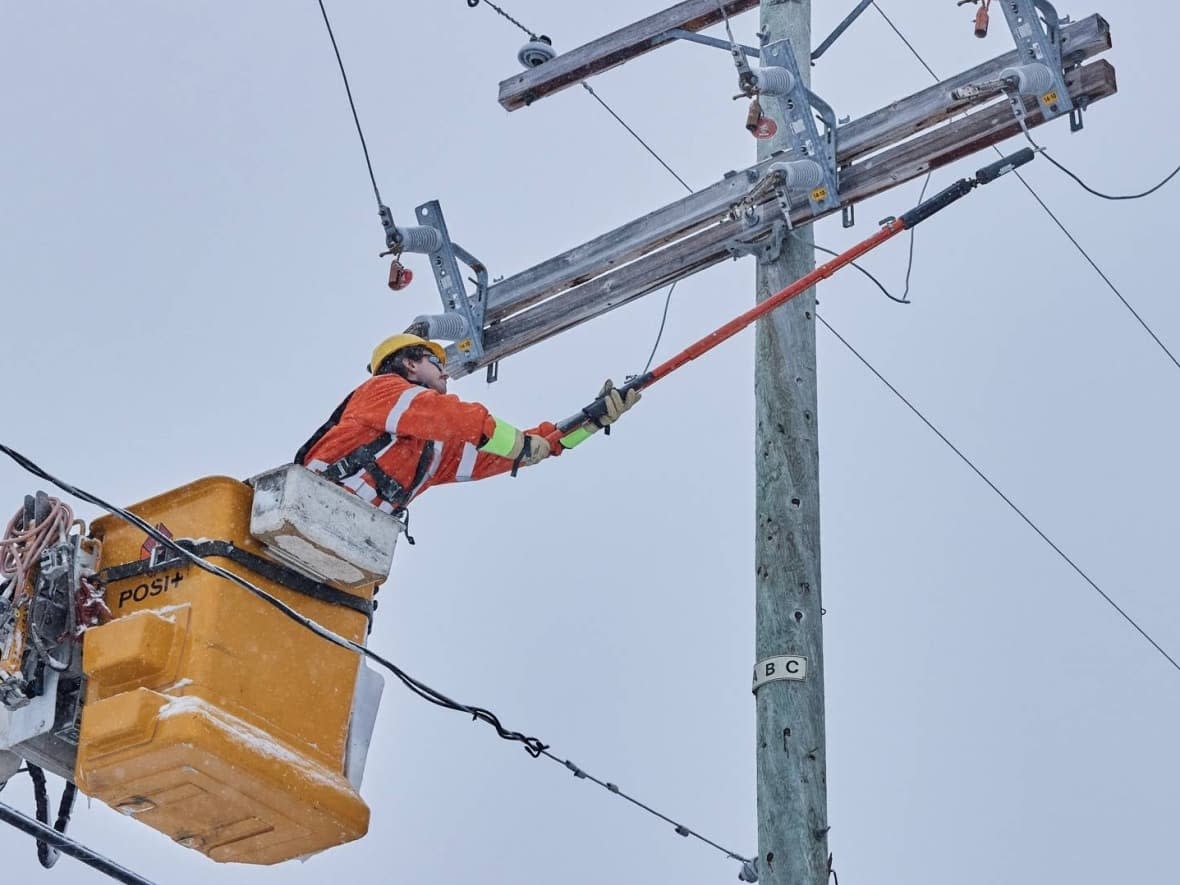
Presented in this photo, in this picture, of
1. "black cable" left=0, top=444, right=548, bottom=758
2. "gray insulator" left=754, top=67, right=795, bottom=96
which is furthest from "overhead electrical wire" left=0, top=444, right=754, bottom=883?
"gray insulator" left=754, top=67, right=795, bottom=96

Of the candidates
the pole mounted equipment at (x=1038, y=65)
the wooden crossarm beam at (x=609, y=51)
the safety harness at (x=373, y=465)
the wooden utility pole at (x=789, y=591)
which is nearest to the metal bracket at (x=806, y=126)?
the wooden utility pole at (x=789, y=591)

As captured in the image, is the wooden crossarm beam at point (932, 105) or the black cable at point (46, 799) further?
the wooden crossarm beam at point (932, 105)

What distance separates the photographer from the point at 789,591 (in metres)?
8.48

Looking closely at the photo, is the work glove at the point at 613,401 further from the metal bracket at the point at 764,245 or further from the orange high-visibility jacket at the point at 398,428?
the metal bracket at the point at 764,245

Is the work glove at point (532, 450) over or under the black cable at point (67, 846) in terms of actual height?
over

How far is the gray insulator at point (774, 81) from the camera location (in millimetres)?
9488

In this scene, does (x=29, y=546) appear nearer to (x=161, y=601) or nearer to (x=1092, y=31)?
(x=161, y=601)

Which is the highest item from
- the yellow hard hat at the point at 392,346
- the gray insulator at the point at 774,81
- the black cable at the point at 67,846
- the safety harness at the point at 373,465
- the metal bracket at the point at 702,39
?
the metal bracket at the point at 702,39

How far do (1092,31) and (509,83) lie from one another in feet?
11.2

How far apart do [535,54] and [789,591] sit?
4.13 m

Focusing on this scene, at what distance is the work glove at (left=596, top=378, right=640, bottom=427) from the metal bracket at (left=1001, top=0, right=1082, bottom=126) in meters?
1.92

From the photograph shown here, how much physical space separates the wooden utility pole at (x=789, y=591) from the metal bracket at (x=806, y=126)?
16 centimetres

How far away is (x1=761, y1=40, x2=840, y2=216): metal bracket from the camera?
31.0ft

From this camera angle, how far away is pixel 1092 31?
9.09 metres
